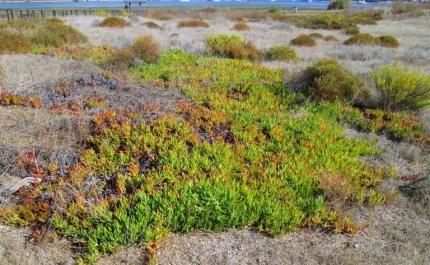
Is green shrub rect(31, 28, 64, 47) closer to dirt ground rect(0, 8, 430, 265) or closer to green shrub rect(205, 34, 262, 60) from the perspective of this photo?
green shrub rect(205, 34, 262, 60)

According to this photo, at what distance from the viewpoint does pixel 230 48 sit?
483 inches

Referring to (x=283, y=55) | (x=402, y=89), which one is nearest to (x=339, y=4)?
(x=283, y=55)

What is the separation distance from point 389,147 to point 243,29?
19.1 meters

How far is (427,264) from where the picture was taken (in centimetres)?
303

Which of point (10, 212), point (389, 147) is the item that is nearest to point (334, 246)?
point (389, 147)

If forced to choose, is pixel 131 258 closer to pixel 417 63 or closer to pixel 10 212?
pixel 10 212

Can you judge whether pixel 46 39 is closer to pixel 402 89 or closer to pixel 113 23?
pixel 113 23

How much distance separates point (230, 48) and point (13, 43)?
7.72 metres

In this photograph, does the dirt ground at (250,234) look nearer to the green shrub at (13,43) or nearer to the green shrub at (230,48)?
the green shrub at (13,43)

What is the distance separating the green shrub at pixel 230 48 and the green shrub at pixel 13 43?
6.72 meters

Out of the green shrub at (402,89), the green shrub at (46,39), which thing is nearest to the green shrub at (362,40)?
the green shrub at (402,89)

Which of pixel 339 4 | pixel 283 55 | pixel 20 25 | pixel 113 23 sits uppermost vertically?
pixel 339 4

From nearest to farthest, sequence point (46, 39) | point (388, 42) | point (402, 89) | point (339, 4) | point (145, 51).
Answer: point (402, 89), point (145, 51), point (46, 39), point (388, 42), point (339, 4)

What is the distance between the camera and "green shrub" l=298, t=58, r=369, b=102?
715 cm
